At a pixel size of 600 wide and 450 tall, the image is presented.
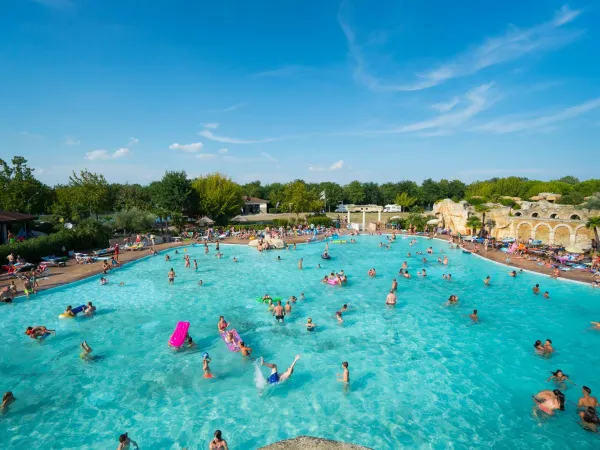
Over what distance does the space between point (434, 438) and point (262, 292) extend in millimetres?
12090

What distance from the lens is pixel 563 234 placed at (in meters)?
27.6

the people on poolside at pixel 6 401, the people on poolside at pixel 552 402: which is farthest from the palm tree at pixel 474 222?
the people on poolside at pixel 6 401

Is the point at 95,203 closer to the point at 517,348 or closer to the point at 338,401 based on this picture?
the point at 338,401

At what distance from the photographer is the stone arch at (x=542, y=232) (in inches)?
1129

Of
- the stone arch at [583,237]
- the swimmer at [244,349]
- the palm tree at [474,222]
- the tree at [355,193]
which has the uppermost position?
the tree at [355,193]

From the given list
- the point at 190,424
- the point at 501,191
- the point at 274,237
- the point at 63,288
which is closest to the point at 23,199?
the point at 63,288

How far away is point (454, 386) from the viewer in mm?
10125

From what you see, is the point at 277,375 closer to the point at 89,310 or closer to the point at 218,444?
the point at 218,444

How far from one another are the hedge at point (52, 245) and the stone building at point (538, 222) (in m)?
36.4

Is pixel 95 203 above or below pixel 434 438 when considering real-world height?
above

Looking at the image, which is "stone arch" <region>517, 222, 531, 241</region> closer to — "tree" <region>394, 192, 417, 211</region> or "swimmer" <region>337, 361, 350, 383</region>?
"swimmer" <region>337, 361, 350, 383</region>

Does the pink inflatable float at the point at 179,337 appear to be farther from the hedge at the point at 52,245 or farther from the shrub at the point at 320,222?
the shrub at the point at 320,222

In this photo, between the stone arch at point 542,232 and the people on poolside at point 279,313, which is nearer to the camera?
the people on poolside at point 279,313

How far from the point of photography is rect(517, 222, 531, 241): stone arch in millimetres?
30152
